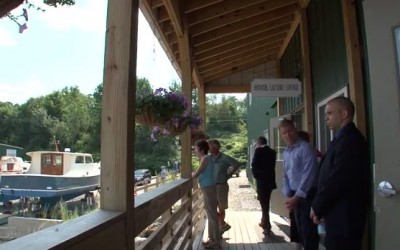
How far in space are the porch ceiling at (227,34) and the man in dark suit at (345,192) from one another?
225 centimetres

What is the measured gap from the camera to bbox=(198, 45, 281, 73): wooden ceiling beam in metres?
7.87

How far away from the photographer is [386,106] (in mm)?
2395

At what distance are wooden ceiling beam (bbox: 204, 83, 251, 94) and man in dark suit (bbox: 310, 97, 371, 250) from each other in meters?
6.67

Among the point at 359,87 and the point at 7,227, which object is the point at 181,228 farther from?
the point at 359,87

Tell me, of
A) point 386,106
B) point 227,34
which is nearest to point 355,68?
point 386,106

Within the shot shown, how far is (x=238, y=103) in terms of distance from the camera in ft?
221

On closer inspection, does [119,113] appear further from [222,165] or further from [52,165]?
[52,165]

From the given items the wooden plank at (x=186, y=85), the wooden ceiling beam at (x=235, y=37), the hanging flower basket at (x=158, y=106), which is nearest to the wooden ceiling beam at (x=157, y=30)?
the wooden plank at (x=186, y=85)

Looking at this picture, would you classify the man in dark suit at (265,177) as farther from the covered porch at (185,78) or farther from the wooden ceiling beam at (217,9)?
the wooden ceiling beam at (217,9)

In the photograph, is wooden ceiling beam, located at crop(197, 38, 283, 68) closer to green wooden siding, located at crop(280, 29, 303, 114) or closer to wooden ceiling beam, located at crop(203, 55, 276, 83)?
green wooden siding, located at crop(280, 29, 303, 114)

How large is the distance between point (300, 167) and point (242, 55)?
449cm

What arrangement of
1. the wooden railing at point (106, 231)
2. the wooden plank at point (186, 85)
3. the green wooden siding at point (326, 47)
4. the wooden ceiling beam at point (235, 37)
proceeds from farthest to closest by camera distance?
the wooden ceiling beam at point (235, 37), the wooden plank at point (186, 85), the green wooden siding at point (326, 47), the wooden railing at point (106, 231)

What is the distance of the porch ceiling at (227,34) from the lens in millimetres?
4980

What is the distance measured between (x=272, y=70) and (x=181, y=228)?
5.49m
